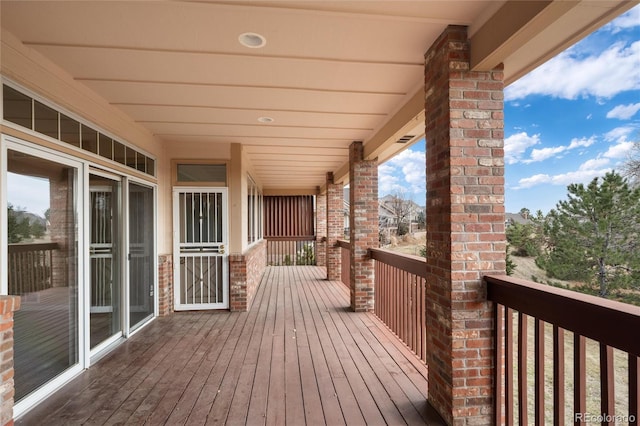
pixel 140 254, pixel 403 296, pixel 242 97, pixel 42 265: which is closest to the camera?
pixel 42 265

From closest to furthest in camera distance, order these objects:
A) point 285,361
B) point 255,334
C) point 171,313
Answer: point 285,361 < point 255,334 < point 171,313

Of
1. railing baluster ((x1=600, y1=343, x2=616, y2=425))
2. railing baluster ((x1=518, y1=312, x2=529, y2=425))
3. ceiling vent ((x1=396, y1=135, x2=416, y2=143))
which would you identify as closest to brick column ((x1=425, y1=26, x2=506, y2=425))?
railing baluster ((x1=518, y1=312, x2=529, y2=425))

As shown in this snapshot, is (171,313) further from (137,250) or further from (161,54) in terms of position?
(161,54)

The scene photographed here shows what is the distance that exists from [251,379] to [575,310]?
242 cm

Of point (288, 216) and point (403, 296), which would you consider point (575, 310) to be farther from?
point (288, 216)

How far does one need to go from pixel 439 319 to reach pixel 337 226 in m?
6.15

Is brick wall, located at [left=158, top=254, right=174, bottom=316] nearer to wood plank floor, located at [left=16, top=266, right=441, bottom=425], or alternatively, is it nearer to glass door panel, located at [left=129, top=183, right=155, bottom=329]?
glass door panel, located at [left=129, top=183, right=155, bottom=329]

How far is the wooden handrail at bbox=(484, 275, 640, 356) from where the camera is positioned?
1225 mm

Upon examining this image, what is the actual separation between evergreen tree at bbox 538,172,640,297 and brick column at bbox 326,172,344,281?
4.70m

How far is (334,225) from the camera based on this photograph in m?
8.32

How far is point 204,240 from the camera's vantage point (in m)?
5.00

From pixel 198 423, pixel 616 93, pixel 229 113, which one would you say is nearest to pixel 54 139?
pixel 229 113

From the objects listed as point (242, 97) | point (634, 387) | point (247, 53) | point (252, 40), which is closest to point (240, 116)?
point (242, 97)

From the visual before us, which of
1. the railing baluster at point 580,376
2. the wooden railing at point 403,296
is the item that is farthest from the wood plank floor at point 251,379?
the railing baluster at point 580,376
